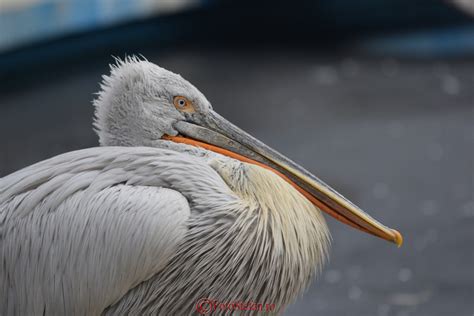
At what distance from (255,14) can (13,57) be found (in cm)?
272

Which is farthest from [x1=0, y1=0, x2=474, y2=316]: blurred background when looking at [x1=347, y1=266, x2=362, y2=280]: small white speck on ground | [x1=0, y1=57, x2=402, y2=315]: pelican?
[x1=0, y1=57, x2=402, y2=315]: pelican

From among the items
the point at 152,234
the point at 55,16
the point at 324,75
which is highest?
the point at 324,75

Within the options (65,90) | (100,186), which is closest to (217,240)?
(100,186)

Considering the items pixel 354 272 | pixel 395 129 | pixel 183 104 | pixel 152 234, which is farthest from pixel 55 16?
pixel 152 234

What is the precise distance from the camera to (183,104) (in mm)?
3145

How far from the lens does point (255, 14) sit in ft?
31.3

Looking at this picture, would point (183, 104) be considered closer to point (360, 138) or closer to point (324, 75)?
point (360, 138)

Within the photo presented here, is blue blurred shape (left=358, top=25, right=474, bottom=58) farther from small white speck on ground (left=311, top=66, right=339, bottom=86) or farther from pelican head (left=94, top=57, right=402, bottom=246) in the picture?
pelican head (left=94, top=57, right=402, bottom=246)

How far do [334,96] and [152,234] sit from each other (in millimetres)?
5213

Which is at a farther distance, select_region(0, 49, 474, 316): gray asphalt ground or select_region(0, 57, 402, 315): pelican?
select_region(0, 49, 474, 316): gray asphalt ground

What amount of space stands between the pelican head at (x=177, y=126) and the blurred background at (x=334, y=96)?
1703 mm

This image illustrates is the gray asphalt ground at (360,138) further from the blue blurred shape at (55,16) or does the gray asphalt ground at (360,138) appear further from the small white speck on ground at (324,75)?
the blue blurred shape at (55,16)

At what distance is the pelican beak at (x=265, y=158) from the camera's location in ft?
10.1

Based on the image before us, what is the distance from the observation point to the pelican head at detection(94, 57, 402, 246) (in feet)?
10.1
